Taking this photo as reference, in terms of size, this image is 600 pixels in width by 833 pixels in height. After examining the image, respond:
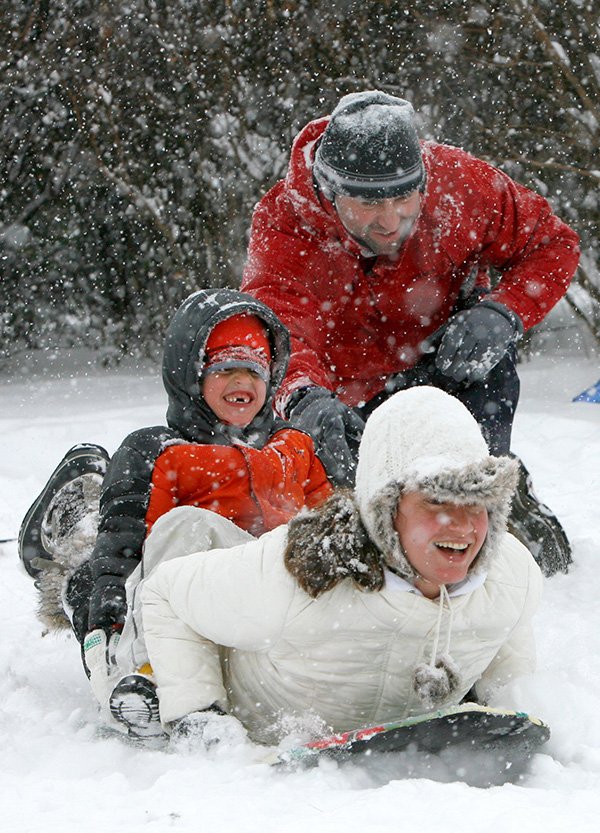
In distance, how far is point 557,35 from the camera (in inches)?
311

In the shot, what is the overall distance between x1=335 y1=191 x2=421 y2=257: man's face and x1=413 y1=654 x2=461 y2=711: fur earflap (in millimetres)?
1732

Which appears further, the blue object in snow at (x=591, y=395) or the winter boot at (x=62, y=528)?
the blue object in snow at (x=591, y=395)

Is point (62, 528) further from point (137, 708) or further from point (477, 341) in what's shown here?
point (477, 341)

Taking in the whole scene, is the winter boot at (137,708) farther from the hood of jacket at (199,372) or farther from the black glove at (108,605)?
the hood of jacket at (199,372)

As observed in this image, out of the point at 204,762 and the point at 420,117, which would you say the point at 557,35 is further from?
the point at 204,762

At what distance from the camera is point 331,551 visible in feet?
8.00

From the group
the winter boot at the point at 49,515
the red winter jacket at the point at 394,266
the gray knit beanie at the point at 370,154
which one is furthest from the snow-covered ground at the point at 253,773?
the gray knit beanie at the point at 370,154

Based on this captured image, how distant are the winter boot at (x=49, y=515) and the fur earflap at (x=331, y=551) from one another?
143cm

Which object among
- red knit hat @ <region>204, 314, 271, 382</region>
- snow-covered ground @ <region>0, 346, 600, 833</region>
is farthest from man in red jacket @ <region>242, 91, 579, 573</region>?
snow-covered ground @ <region>0, 346, 600, 833</region>

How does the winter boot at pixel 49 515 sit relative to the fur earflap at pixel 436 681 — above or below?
below

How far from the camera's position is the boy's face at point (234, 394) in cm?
342

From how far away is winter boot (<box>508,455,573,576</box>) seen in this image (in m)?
4.32

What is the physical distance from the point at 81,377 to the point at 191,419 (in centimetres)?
694

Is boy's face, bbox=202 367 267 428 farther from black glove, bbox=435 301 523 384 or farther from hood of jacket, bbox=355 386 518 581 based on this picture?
hood of jacket, bbox=355 386 518 581
